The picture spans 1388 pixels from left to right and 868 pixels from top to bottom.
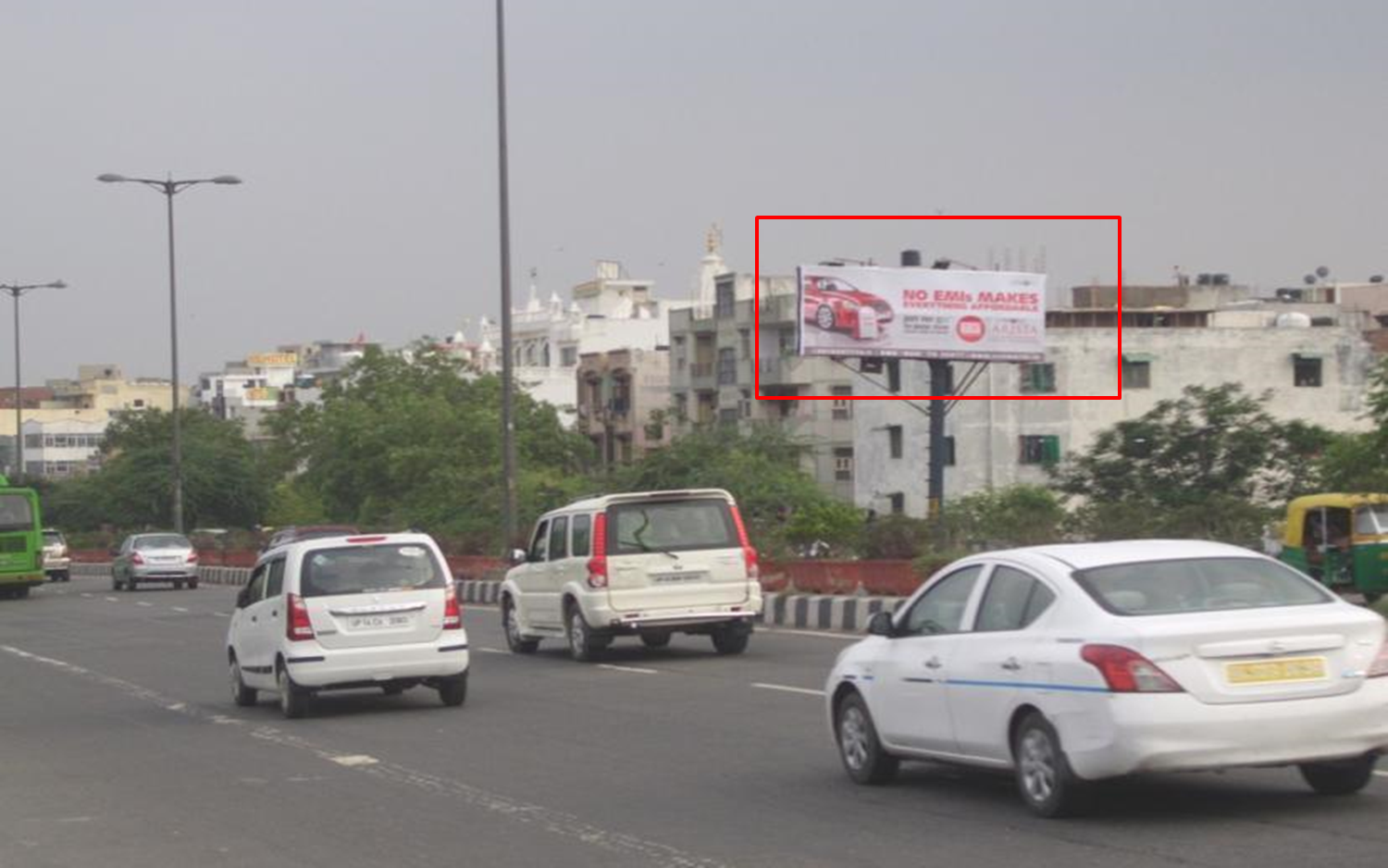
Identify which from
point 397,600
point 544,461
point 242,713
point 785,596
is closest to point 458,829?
point 397,600

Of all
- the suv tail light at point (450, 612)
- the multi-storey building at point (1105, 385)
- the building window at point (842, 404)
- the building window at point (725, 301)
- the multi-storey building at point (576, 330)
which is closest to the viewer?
the suv tail light at point (450, 612)

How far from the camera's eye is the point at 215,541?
246 feet

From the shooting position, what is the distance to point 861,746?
40.1 feet

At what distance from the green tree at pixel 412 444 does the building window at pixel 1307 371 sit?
2722cm

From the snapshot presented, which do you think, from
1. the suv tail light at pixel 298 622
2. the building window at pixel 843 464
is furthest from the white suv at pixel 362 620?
the building window at pixel 843 464

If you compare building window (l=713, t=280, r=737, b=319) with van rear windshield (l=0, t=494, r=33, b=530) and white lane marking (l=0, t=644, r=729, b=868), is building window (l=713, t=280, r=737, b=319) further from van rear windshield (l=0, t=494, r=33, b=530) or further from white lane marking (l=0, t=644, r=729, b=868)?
white lane marking (l=0, t=644, r=729, b=868)

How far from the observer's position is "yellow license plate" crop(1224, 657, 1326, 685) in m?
9.77

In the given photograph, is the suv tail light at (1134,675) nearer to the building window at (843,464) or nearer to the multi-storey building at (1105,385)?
the multi-storey building at (1105,385)

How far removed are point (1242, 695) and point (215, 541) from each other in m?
68.4

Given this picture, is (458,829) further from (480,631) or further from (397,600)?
(480,631)

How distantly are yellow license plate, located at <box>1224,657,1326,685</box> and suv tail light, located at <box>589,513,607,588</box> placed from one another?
1361 cm

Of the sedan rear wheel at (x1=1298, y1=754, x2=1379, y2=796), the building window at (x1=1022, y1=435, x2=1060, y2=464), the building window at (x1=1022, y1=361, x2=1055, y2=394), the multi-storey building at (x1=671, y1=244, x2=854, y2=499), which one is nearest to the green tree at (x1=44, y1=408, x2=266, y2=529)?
the multi-storey building at (x1=671, y1=244, x2=854, y2=499)

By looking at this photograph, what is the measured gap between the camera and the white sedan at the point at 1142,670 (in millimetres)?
9703

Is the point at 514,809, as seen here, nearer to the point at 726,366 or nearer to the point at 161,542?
the point at 161,542
